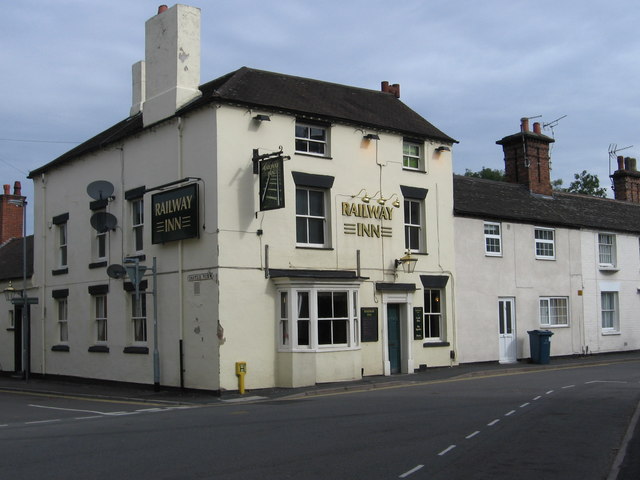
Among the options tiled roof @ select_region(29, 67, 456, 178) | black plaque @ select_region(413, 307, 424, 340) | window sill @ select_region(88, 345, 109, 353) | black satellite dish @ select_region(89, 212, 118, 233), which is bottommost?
window sill @ select_region(88, 345, 109, 353)

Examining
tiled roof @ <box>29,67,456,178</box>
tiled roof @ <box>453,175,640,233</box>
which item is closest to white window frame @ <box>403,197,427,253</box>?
tiled roof @ <box>453,175,640,233</box>

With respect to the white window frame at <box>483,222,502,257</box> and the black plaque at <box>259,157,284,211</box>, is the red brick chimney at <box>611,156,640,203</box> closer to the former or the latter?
the white window frame at <box>483,222,502,257</box>

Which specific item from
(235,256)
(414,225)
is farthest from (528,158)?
(235,256)

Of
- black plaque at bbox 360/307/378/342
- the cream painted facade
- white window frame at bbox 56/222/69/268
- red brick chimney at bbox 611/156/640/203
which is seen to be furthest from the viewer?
red brick chimney at bbox 611/156/640/203

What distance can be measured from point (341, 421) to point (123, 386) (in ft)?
37.5

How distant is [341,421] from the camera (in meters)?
13.2

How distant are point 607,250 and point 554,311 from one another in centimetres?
506

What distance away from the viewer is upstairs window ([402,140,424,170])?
2450cm

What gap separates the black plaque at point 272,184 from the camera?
63.5 ft

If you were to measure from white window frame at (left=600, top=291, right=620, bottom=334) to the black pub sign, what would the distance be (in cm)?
1977

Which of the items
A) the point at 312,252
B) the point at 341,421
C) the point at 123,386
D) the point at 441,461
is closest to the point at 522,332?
the point at 312,252

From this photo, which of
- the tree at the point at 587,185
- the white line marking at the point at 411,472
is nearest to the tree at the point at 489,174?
the tree at the point at 587,185

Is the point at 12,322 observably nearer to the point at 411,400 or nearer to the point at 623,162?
the point at 411,400

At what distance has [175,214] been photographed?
67.5 ft
